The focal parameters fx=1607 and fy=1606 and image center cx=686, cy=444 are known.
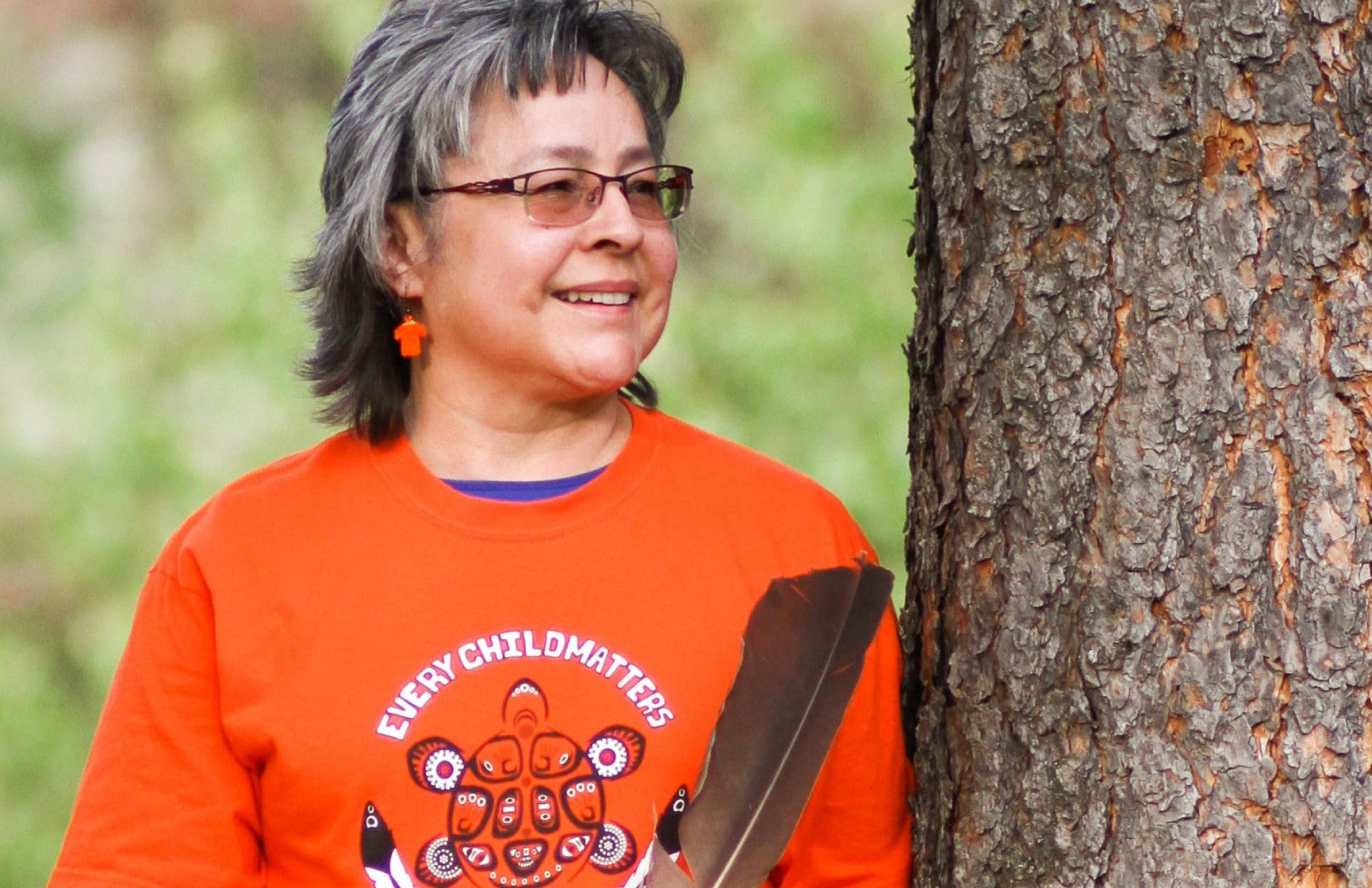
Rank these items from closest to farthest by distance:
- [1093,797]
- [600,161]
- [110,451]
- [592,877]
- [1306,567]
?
1. [1306,567]
2. [1093,797]
3. [592,877]
4. [600,161]
5. [110,451]

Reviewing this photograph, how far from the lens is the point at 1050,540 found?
5.48ft

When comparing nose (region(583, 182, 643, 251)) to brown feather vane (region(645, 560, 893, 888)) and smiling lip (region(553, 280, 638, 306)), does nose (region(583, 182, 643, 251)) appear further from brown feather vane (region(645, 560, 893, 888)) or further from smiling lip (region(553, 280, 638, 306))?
brown feather vane (region(645, 560, 893, 888))

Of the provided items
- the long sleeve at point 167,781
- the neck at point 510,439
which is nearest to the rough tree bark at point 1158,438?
the neck at point 510,439

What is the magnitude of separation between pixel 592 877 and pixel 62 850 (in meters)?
0.59

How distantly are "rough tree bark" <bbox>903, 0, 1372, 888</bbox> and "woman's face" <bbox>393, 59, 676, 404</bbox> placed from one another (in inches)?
14.7

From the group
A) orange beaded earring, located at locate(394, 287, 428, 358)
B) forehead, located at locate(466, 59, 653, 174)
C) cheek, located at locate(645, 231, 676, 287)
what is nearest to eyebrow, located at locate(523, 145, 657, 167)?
forehead, located at locate(466, 59, 653, 174)

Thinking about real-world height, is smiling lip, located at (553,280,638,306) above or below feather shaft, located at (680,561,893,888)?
above

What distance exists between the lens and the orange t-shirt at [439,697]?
1752 millimetres

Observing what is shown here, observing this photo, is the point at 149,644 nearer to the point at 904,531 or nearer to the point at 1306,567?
the point at 904,531

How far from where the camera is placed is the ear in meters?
1.98

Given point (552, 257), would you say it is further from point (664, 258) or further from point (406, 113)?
point (406, 113)

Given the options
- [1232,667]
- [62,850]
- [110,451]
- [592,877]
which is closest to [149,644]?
[62,850]

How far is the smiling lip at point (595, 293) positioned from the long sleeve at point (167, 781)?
0.54 metres

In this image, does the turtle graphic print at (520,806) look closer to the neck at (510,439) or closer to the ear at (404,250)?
the neck at (510,439)
